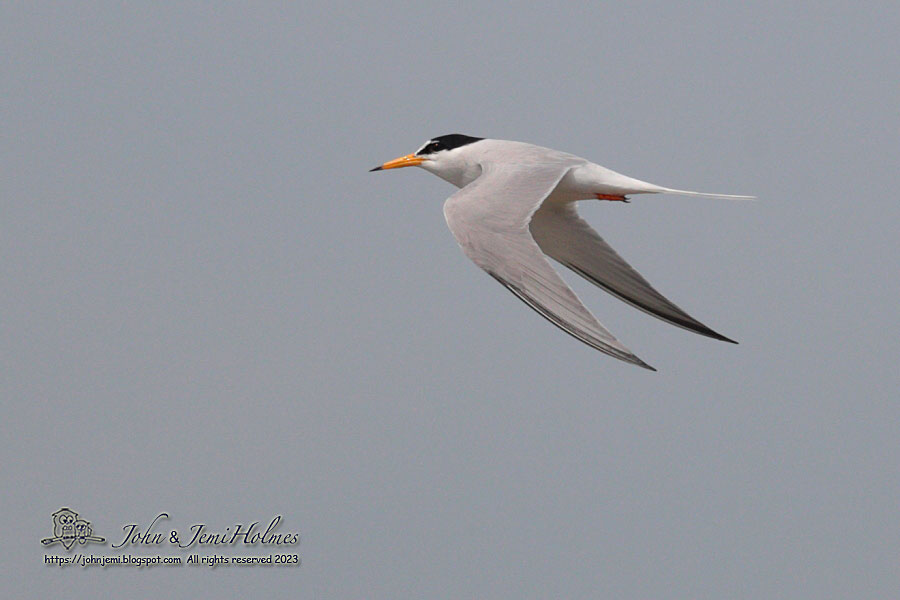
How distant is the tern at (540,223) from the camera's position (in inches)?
306

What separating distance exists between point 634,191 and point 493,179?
1520 millimetres

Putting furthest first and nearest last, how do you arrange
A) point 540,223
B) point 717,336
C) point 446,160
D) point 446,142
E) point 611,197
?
point 446,142 < point 446,160 < point 540,223 < point 611,197 < point 717,336

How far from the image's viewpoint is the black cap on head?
11.3m

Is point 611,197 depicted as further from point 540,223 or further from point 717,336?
point 717,336

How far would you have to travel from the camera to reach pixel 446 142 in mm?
11391

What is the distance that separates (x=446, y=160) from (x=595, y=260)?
182 cm

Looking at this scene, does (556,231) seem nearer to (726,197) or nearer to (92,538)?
(726,197)

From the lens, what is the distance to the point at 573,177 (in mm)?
10258

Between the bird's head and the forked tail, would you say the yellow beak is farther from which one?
the forked tail

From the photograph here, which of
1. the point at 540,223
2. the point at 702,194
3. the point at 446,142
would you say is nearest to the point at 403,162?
the point at 446,142

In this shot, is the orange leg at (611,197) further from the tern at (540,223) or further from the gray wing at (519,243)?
the gray wing at (519,243)

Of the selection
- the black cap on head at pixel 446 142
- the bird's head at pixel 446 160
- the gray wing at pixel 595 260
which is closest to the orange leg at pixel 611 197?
the gray wing at pixel 595 260

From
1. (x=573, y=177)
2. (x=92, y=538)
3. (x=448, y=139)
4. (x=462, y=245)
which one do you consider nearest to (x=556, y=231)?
(x=573, y=177)

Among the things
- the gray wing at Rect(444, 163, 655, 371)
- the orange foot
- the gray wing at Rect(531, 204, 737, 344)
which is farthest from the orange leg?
the gray wing at Rect(444, 163, 655, 371)
